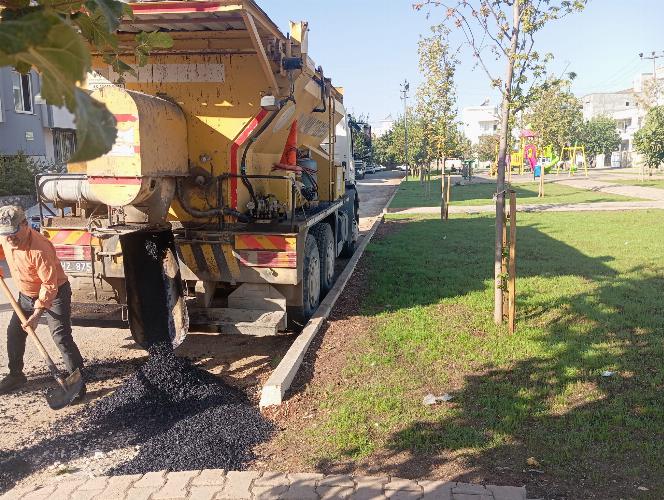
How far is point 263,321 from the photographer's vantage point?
19.3ft

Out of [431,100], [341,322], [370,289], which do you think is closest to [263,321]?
[341,322]

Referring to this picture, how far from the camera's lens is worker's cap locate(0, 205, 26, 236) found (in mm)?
4602

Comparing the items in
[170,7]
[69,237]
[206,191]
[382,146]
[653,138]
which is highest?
[382,146]

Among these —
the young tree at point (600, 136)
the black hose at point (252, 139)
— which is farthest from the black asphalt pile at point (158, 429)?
the young tree at point (600, 136)

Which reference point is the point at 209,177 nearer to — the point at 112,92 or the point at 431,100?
the point at 112,92

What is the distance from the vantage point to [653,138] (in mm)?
32344

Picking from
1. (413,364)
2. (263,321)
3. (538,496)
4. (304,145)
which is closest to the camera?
(538,496)

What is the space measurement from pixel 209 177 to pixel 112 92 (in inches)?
54.2

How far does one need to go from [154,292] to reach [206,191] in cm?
118

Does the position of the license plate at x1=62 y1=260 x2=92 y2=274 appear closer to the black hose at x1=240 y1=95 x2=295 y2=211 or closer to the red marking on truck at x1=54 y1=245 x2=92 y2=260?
the red marking on truck at x1=54 y1=245 x2=92 y2=260

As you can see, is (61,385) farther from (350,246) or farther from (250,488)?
(350,246)

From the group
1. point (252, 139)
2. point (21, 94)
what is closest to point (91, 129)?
point (252, 139)

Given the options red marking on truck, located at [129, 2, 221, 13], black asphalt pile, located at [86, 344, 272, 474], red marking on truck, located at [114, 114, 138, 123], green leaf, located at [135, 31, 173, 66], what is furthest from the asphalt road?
red marking on truck, located at [129, 2, 221, 13]

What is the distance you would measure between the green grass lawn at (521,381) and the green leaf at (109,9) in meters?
2.98
